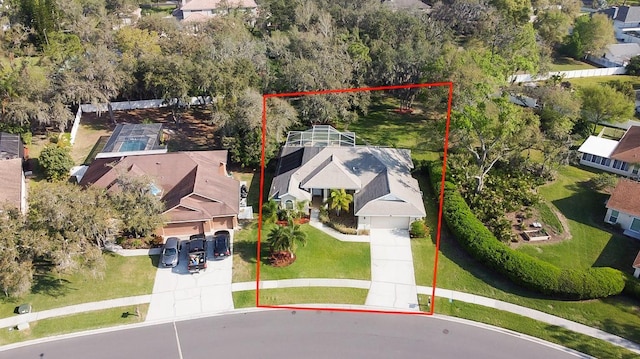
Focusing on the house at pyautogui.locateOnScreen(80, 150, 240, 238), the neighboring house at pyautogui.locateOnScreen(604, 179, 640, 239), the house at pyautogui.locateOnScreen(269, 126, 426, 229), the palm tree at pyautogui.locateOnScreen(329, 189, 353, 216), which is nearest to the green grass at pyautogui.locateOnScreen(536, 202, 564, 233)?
the neighboring house at pyautogui.locateOnScreen(604, 179, 640, 239)

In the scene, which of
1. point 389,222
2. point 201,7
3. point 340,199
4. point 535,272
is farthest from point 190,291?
point 201,7

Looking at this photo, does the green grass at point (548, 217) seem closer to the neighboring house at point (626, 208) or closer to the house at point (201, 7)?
the neighboring house at point (626, 208)

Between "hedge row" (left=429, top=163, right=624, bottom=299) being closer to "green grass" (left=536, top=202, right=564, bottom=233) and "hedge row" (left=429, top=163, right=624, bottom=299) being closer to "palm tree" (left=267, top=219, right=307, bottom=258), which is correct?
"green grass" (left=536, top=202, right=564, bottom=233)

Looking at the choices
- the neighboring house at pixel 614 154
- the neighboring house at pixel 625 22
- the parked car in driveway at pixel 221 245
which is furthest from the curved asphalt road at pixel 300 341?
the neighboring house at pixel 625 22

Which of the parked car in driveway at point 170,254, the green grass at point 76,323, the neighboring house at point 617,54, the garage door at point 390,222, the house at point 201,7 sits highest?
the house at point 201,7

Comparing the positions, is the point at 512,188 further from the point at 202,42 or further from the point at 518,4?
the point at 518,4

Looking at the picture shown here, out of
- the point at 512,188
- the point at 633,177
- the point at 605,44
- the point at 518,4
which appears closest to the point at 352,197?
the point at 512,188

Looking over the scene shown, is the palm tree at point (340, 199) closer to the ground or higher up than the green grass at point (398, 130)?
closer to the ground
